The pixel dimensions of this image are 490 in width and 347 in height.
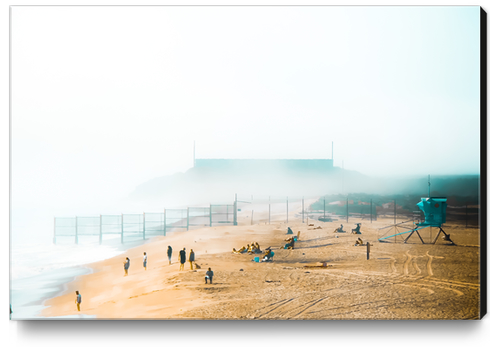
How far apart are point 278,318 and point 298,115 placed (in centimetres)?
267

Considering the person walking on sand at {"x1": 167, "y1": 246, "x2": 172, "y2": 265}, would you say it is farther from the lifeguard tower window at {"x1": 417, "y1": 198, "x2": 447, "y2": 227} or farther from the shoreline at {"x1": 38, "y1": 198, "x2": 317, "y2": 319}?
the lifeguard tower window at {"x1": 417, "y1": 198, "x2": 447, "y2": 227}

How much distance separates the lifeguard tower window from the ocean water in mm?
4448

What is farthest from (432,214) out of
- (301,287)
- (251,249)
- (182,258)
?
(182,258)

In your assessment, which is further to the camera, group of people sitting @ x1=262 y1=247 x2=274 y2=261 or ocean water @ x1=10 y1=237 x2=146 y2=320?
group of people sitting @ x1=262 y1=247 x2=274 y2=261

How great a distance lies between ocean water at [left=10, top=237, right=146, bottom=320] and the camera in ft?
14.1

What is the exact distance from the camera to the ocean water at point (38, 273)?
14.1 ft

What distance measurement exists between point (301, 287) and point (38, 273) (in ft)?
11.1

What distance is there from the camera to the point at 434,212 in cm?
461

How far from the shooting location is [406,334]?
4328 millimetres

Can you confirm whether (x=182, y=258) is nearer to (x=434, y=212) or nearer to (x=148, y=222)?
(x=148, y=222)

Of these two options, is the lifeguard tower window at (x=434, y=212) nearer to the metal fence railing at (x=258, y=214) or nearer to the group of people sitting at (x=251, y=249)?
the metal fence railing at (x=258, y=214)

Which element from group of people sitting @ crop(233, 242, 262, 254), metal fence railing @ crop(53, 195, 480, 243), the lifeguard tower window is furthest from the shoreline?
the lifeguard tower window

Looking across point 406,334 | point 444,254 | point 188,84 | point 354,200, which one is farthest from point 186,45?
point 406,334

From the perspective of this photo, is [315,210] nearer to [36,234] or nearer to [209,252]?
[209,252]
